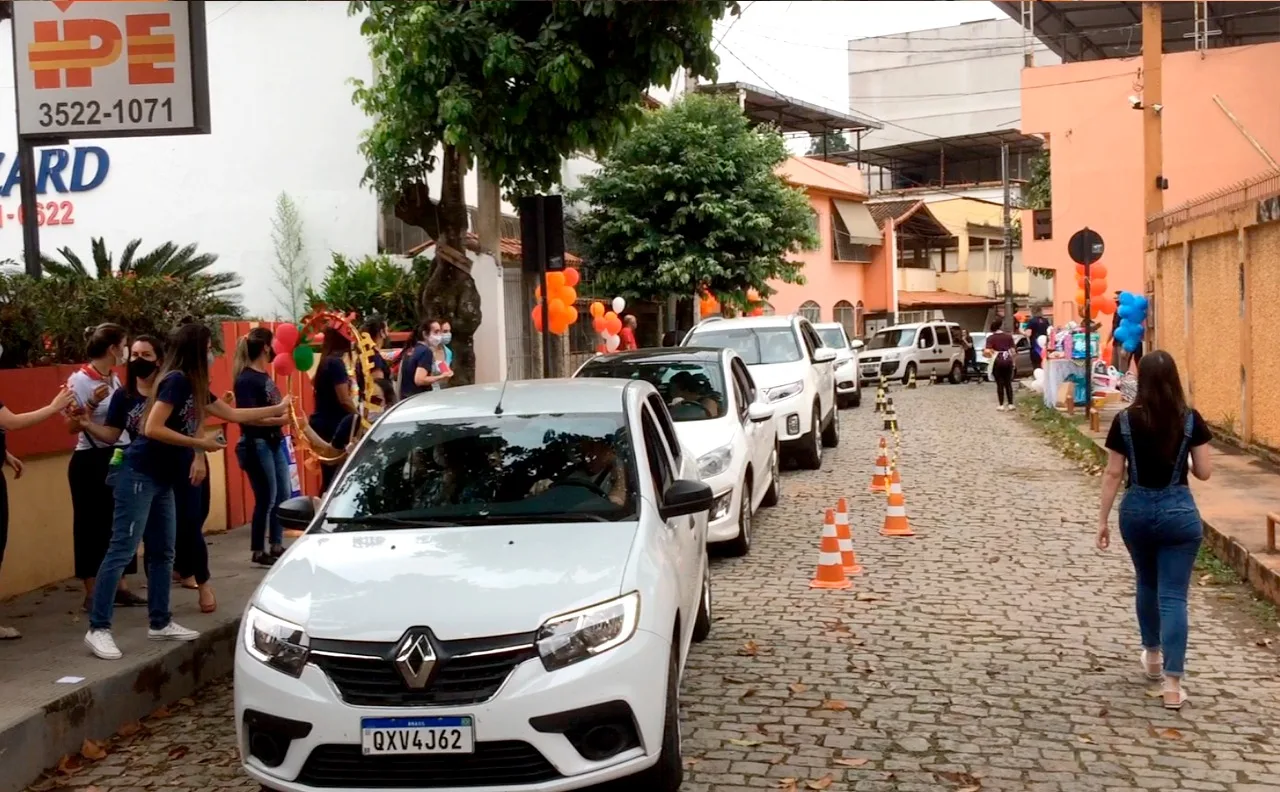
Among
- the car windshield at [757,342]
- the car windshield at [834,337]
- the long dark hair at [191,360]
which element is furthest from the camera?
the car windshield at [834,337]

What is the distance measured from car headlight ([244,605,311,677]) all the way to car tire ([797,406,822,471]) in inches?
404

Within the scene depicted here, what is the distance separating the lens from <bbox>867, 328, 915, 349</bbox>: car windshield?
33688 millimetres

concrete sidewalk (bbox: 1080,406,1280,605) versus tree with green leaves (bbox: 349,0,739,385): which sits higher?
tree with green leaves (bbox: 349,0,739,385)

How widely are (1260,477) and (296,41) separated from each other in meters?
14.8

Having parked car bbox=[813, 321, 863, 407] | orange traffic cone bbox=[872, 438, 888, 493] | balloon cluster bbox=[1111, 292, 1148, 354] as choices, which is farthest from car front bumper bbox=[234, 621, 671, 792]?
parked car bbox=[813, 321, 863, 407]

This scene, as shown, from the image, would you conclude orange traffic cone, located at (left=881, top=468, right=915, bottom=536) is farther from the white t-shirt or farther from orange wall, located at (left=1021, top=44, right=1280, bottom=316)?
orange wall, located at (left=1021, top=44, right=1280, bottom=316)

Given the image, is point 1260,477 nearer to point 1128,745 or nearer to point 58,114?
point 1128,745

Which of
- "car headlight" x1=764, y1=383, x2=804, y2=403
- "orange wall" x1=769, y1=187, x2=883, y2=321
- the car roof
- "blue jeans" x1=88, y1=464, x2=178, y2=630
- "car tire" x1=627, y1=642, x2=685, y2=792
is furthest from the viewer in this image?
"orange wall" x1=769, y1=187, x2=883, y2=321

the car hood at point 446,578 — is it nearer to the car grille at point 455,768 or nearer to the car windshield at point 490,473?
the car windshield at point 490,473

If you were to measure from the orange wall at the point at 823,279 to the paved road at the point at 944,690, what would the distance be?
31.8 m

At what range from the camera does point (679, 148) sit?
26.7 meters

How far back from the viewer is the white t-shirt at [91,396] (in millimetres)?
7062

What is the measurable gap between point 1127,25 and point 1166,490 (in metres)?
28.8

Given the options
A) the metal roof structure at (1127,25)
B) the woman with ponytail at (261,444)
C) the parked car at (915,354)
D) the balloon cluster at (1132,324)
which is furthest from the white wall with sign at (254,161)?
the parked car at (915,354)
